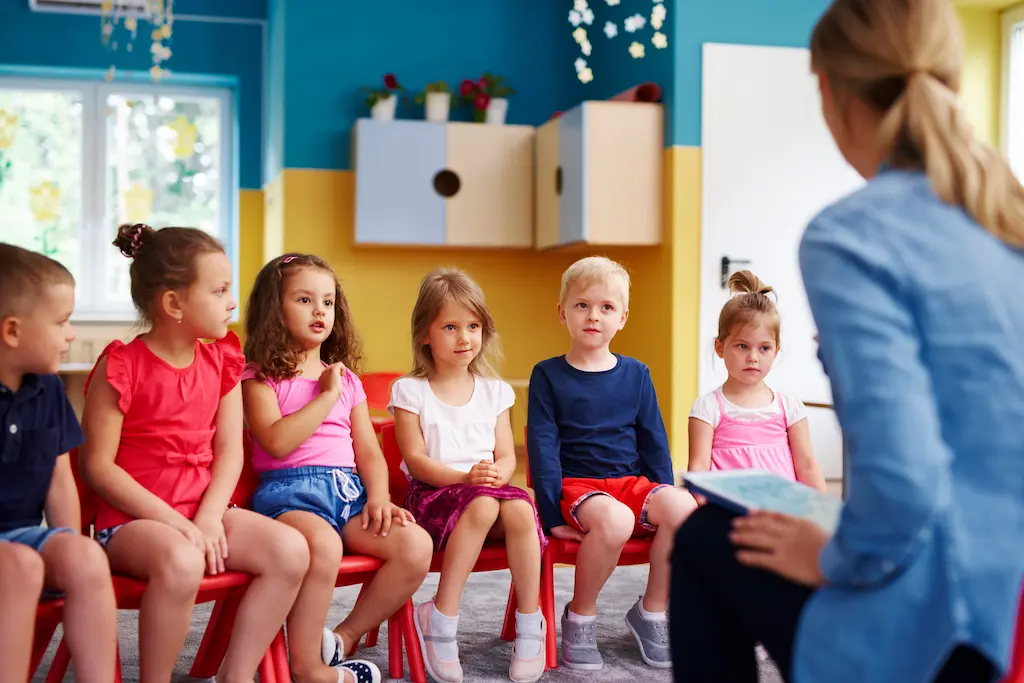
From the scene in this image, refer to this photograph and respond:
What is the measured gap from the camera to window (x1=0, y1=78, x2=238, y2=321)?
257 inches

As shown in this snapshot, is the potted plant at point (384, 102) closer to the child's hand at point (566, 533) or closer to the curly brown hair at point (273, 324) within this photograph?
the curly brown hair at point (273, 324)

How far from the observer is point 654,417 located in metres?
2.45

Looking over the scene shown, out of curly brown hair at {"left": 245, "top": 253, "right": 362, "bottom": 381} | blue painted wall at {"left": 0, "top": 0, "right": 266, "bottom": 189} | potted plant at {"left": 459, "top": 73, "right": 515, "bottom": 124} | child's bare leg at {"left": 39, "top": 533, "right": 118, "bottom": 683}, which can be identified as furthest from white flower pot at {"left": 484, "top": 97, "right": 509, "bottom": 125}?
child's bare leg at {"left": 39, "top": 533, "right": 118, "bottom": 683}

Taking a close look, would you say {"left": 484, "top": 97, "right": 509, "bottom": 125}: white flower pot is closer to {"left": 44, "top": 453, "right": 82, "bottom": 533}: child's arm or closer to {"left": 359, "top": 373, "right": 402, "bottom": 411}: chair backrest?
{"left": 359, "top": 373, "right": 402, "bottom": 411}: chair backrest

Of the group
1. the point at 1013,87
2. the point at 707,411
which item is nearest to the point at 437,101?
the point at 1013,87

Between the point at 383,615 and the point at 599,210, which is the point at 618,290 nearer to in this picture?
the point at 383,615

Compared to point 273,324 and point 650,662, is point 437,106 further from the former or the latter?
point 650,662

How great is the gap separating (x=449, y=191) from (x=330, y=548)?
3723 millimetres

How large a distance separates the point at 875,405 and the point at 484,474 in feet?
4.25

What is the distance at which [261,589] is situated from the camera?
1.83 meters

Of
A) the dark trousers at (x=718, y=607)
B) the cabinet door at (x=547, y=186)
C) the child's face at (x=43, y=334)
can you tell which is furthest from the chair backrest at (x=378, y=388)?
the cabinet door at (x=547, y=186)

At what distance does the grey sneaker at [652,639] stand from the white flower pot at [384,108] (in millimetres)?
3619

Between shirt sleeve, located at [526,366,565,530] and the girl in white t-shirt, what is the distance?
0.18ft

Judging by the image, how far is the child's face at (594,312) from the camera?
7.91 ft
